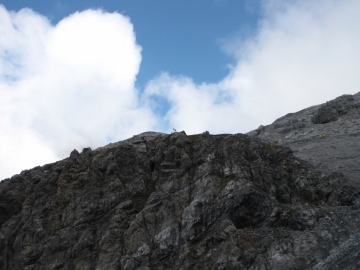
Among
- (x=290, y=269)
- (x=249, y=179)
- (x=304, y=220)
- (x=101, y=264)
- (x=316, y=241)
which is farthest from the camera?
(x=249, y=179)

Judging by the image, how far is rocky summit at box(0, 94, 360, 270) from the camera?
3391 centimetres

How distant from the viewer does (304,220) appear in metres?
36.6

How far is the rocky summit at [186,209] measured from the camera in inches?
1335

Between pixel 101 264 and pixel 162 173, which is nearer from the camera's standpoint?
pixel 101 264

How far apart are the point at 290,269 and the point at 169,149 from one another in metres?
27.0

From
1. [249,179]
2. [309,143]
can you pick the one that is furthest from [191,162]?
[309,143]

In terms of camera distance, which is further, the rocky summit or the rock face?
the rock face

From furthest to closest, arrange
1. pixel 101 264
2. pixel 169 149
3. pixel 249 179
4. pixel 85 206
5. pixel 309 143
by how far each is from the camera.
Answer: pixel 309 143 → pixel 169 149 → pixel 85 206 → pixel 249 179 → pixel 101 264

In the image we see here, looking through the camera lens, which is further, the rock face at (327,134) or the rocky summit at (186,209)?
the rock face at (327,134)

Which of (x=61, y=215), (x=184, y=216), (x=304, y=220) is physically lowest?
(x=304, y=220)

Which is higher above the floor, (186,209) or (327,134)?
(327,134)

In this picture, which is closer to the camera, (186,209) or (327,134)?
(186,209)

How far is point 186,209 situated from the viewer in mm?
41750

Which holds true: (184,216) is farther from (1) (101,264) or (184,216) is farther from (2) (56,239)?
(2) (56,239)
